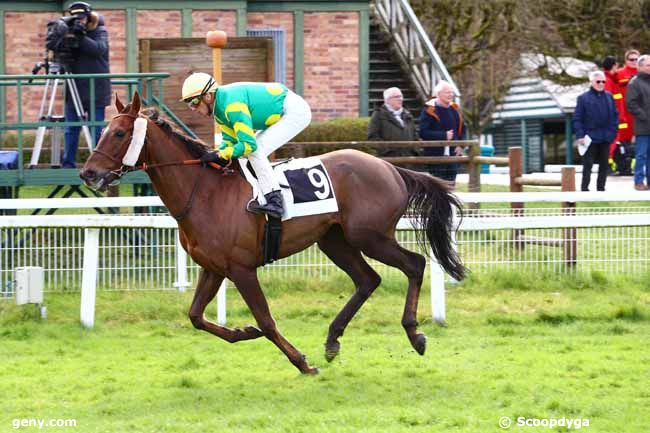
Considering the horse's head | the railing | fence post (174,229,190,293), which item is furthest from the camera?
the railing

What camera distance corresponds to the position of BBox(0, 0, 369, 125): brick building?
18.5 meters

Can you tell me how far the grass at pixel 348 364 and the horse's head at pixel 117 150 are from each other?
122cm

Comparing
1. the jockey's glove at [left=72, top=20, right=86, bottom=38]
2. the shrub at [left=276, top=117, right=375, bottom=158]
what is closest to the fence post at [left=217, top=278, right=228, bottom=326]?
the jockey's glove at [left=72, top=20, right=86, bottom=38]

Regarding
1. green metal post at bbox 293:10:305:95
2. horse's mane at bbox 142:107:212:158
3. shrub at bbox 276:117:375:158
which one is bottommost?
horse's mane at bbox 142:107:212:158

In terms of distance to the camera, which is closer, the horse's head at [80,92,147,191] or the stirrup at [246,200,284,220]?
the horse's head at [80,92,147,191]

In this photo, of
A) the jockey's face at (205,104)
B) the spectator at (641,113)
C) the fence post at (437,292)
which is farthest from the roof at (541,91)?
the jockey's face at (205,104)

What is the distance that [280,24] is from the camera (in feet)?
63.1

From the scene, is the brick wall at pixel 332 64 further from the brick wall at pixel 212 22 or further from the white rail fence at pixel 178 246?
the white rail fence at pixel 178 246

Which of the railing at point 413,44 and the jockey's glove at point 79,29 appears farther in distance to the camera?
the railing at point 413,44

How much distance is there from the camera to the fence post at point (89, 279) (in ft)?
30.7

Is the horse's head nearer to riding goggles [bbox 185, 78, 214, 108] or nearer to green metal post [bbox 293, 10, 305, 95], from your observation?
riding goggles [bbox 185, 78, 214, 108]

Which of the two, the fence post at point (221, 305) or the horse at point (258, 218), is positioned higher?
the horse at point (258, 218)

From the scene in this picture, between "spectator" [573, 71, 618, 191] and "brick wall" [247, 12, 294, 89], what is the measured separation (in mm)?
6637

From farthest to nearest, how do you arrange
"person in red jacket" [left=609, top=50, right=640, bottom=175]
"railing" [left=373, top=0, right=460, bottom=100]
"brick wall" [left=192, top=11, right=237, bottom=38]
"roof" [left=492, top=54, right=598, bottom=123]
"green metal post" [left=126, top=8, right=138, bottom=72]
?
"roof" [left=492, top=54, right=598, bottom=123] < "railing" [left=373, top=0, right=460, bottom=100] < "brick wall" [left=192, top=11, right=237, bottom=38] < "green metal post" [left=126, top=8, right=138, bottom=72] < "person in red jacket" [left=609, top=50, right=640, bottom=175]
